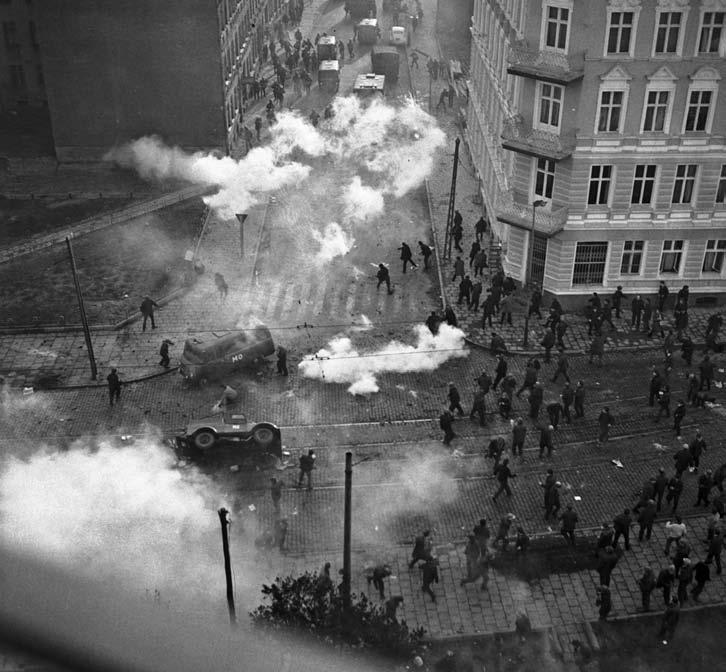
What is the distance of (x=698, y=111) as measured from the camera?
32.4 m

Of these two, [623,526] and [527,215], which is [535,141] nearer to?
[527,215]

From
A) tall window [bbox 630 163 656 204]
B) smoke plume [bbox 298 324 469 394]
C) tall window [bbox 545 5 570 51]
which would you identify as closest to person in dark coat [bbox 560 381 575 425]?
smoke plume [bbox 298 324 469 394]

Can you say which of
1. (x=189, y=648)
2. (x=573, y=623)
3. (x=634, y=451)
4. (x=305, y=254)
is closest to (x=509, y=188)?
(x=305, y=254)

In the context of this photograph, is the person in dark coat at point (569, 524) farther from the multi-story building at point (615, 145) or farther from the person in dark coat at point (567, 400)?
the multi-story building at point (615, 145)

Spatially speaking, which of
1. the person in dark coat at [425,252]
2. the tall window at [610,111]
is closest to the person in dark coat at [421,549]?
the tall window at [610,111]

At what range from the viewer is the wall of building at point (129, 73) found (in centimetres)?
4719

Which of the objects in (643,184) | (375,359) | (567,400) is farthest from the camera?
(643,184)

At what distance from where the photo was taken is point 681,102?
32.1 metres

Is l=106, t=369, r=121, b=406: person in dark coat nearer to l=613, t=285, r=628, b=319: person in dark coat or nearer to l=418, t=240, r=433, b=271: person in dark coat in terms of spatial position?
l=418, t=240, r=433, b=271: person in dark coat

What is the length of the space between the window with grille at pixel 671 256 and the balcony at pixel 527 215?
4.68 m

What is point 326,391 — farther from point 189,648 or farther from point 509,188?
point 189,648

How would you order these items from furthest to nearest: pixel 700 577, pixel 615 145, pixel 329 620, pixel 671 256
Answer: pixel 671 256, pixel 615 145, pixel 700 577, pixel 329 620

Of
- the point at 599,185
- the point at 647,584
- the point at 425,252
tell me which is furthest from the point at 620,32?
the point at 647,584

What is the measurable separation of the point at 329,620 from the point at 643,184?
22875 mm
